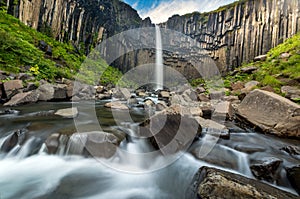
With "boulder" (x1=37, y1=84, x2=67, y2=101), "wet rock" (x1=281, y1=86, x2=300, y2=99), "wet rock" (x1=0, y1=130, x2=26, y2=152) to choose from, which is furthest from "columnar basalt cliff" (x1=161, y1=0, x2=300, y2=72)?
"wet rock" (x1=0, y1=130, x2=26, y2=152)

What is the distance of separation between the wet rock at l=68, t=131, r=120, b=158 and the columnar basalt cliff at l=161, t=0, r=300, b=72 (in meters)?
25.3

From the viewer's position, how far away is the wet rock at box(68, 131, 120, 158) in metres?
3.01

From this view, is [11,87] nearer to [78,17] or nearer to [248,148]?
[248,148]

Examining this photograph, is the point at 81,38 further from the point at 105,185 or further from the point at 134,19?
the point at 105,185

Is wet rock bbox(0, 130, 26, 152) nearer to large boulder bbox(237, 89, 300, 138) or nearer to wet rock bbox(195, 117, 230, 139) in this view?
wet rock bbox(195, 117, 230, 139)

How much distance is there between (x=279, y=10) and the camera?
20.8 meters

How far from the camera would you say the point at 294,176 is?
90.5 inches

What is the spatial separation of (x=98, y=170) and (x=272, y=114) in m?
4.21

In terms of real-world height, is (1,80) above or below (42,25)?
below

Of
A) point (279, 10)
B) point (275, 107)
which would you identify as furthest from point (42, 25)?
point (279, 10)

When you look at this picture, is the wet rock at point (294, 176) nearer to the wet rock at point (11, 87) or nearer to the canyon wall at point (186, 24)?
the wet rock at point (11, 87)

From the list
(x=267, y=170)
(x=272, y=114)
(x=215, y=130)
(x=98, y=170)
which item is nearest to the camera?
(x=267, y=170)

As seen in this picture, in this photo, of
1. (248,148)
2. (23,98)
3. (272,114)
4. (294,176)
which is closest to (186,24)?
(23,98)

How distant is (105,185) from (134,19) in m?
39.0
